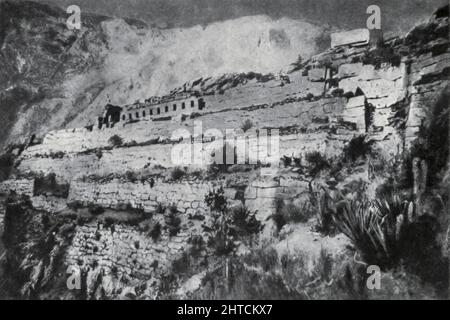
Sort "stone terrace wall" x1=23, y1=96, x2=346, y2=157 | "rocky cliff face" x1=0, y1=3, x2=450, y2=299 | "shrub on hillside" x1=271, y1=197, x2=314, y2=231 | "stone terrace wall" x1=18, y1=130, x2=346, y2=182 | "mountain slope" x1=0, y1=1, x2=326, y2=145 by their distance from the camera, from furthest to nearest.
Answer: "mountain slope" x1=0, y1=1, x2=326, y2=145 → "stone terrace wall" x1=23, y1=96, x2=346, y2=157 → "stone terrace wall" x1=18, y1=130, x2=346, y2=182 → "shrub on hillside" x1=271, y1=197, x2=314, y2=231 → "rocky cliff face" x1=0, y1=3, x2=450, y2=299

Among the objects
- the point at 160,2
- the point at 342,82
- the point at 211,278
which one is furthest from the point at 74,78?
the point at 211,278

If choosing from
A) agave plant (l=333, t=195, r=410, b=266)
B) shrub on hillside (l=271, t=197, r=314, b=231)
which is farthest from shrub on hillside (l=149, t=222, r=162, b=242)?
agave plant (l=333, t=195, r=410, b=266)

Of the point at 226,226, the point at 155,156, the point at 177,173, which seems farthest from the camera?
the point at 155,156


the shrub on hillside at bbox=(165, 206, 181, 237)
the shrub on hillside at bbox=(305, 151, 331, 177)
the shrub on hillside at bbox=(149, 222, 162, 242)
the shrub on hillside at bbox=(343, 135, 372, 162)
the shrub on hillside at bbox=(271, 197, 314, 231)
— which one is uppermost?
the shrub on hillside at bbox=(343, 135, 372, 162)

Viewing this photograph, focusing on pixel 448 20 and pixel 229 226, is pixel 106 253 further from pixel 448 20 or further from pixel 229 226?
pixel 448 20

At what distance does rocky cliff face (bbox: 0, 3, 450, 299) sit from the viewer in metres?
5.11

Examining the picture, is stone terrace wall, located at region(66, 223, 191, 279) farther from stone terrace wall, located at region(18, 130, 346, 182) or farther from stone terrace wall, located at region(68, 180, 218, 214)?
stone terrace wall, located at region(18, 130, 346, 182)

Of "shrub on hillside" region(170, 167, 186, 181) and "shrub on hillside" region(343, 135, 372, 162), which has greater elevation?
"shrub on hillside" region(343, 135, 372, 162)

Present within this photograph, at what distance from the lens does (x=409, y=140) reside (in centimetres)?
619

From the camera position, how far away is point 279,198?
20.3 feet

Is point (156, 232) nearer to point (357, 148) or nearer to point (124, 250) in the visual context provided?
point (124, 250)

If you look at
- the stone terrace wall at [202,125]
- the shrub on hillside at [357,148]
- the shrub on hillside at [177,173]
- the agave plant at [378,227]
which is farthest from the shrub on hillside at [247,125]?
the agave plant at [378,227]

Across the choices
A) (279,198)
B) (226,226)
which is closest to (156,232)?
(226,226)

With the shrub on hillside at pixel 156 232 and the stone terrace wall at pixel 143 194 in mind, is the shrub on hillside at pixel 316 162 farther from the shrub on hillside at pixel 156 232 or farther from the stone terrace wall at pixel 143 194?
the shrub on hillside at pixel 156 232
